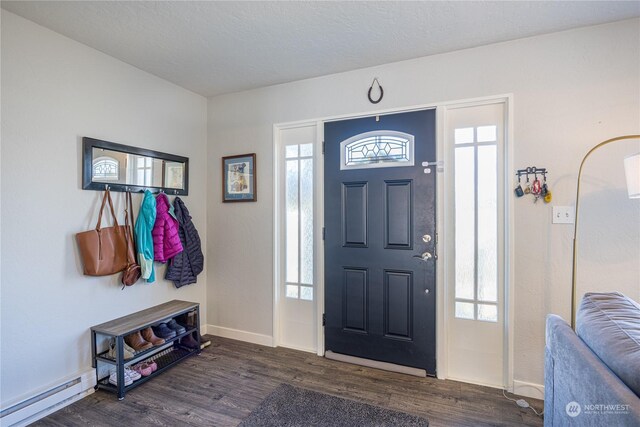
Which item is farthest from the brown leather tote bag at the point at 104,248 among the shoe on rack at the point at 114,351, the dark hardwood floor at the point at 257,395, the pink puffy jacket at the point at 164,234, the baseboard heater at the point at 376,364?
the baseboard heater at the point at 376,364

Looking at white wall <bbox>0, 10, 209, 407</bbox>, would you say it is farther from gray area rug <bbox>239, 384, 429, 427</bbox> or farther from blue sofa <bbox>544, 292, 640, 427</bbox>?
blue sofa <bbox>544, 292, 640, 427</bbox>

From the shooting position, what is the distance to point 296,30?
2092 millimetres

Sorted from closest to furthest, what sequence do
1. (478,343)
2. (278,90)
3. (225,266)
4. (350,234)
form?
(478,343)
(350,234)
(278,90)
(225,266)

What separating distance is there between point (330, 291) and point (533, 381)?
5.35 feet

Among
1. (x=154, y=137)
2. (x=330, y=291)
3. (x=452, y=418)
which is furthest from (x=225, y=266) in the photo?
(x=452, y=418)

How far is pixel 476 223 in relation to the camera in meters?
2.34

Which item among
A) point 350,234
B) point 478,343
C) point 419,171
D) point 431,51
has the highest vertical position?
point 431,51

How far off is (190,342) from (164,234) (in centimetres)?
105

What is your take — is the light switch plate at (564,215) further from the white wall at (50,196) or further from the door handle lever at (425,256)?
the white wall at (50,196)

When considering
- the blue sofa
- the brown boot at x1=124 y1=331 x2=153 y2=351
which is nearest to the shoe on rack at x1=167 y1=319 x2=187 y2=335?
the brown boot at x1=124 y1=331 x2=153 y2=351

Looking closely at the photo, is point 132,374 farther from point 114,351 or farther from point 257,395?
point 257,395

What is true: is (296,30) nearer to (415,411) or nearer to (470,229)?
(470,229)

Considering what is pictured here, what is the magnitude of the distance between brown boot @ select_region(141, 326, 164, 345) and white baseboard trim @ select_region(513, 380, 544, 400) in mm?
2752

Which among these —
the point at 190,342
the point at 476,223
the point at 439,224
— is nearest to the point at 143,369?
the point at 190,342
